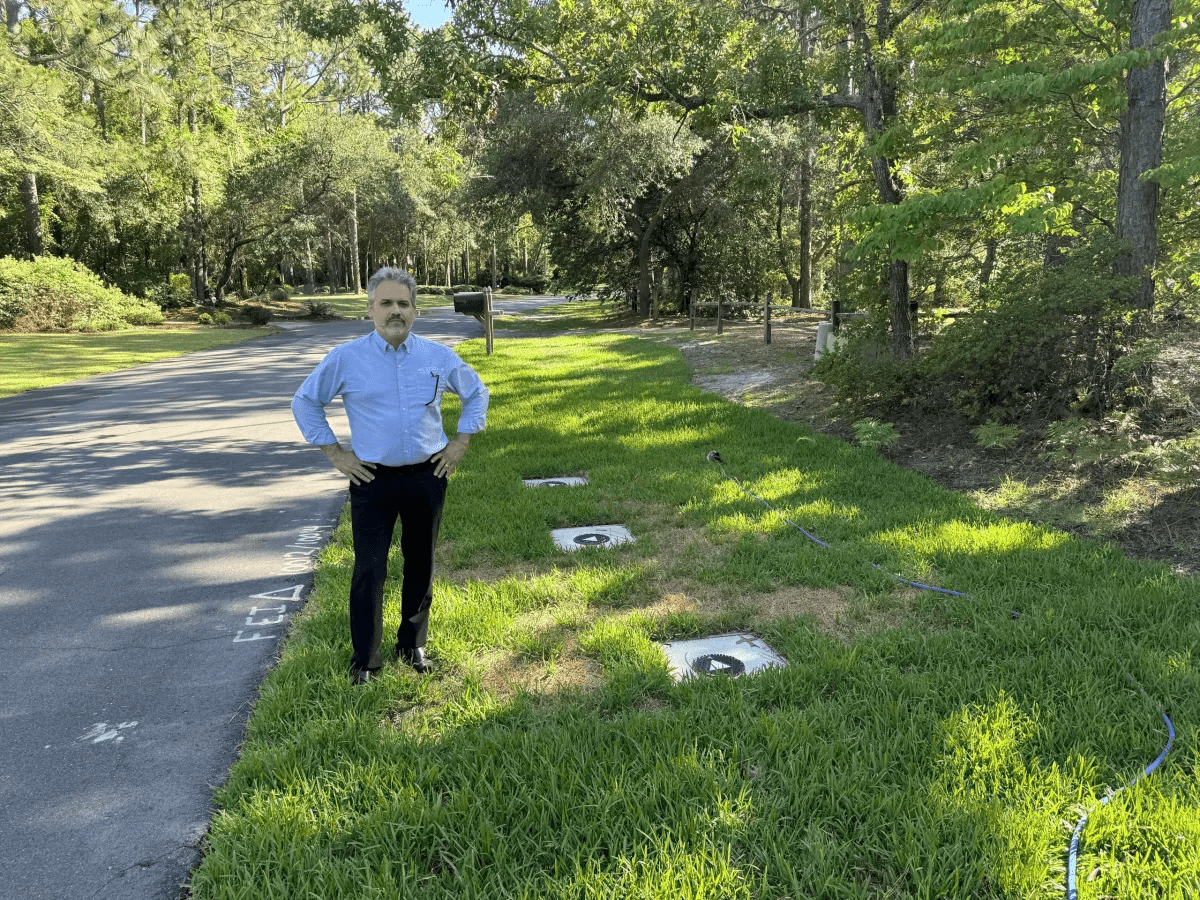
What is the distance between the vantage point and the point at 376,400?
10.6 feet

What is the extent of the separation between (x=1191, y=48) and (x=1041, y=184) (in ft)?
6.01

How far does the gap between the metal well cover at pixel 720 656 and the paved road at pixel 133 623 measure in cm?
187

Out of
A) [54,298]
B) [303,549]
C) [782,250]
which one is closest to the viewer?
[303,549]

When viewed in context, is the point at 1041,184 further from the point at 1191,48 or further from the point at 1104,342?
the point at 1104,342

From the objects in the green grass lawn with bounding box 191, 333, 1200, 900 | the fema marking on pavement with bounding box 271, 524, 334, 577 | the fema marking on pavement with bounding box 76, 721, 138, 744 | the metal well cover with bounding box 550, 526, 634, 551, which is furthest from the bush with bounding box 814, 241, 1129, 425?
the fema marking on pavement with bounding box 76, 721, 138, 744

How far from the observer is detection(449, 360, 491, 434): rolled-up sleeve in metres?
3.40

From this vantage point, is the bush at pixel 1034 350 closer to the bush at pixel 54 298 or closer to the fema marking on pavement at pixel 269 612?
the fema marking on pavement at pixel 269 612

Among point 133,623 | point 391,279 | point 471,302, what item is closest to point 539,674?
point 391,279

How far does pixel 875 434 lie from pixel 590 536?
3681 millimetres

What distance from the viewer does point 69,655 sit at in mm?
3732

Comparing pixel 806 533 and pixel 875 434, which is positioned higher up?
pixel 875 434

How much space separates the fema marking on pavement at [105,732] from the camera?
3.03 meters

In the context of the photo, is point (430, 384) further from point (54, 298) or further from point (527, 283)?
point (527, 283)

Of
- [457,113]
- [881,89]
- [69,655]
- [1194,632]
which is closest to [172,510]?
[69,655]
